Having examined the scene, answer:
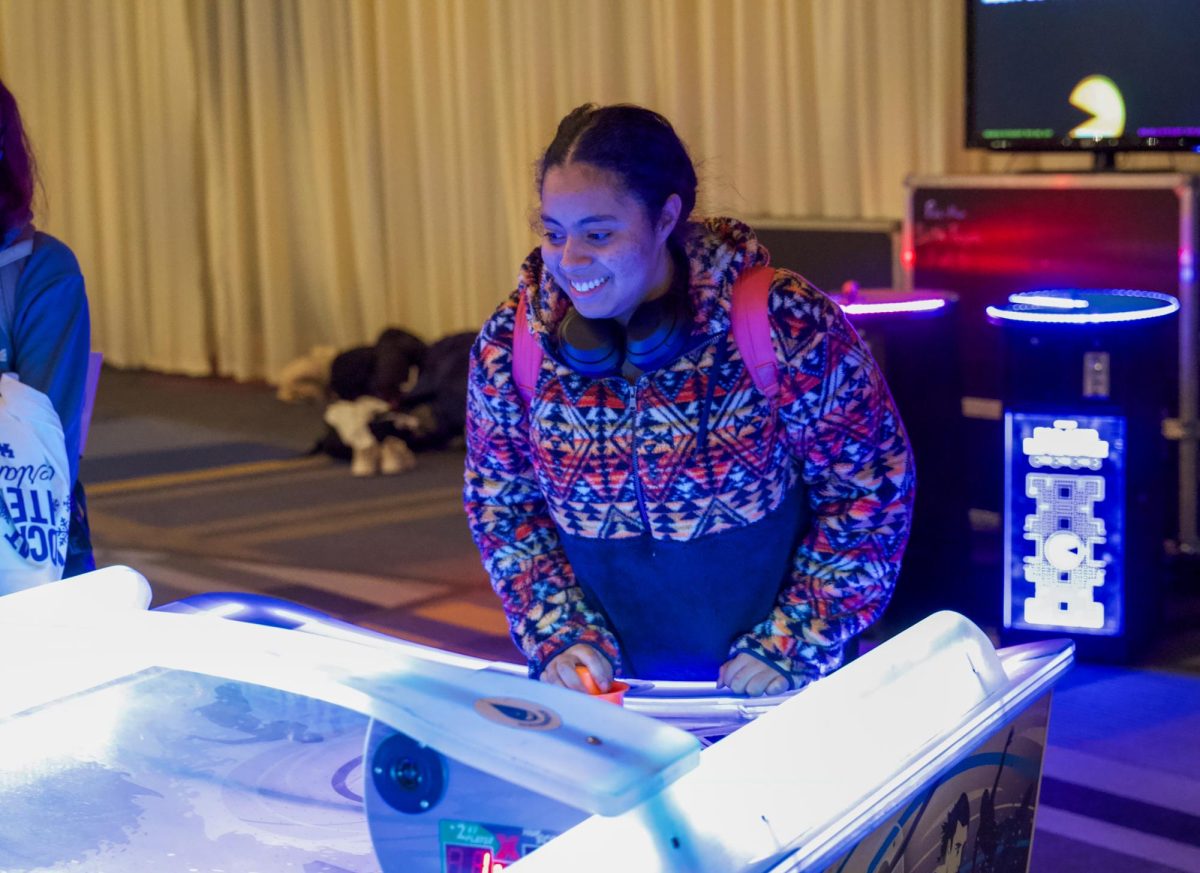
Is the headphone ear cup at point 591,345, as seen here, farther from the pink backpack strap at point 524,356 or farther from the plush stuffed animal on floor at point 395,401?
the plush stuffed animal on floor at point 395,401

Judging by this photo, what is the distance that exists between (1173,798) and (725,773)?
90.7 inches

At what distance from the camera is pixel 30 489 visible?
196 centimetres

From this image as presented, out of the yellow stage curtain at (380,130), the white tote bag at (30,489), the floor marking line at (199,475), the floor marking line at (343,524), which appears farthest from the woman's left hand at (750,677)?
the floor marking line at (199,475)

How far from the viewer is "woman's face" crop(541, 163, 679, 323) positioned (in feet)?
5.63

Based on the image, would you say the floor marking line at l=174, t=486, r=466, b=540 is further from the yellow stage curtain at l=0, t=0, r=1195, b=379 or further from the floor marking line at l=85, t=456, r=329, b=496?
the yellow stage curtain at l=0, t=0, r=1195, b=379

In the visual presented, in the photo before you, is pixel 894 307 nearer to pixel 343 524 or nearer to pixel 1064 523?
pixel 1064 523

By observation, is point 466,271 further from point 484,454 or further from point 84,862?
point 84,862

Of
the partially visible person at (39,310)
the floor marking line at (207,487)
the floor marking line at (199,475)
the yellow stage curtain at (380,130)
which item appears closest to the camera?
the partially visible person at (39,310)

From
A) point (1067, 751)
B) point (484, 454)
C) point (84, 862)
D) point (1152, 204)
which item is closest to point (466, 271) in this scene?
point (1152, 204)

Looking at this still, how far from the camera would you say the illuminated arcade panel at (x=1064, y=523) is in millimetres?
3980

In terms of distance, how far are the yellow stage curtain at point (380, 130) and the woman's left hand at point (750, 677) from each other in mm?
3478

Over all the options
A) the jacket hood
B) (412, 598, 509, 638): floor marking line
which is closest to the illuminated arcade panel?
(412, 598, 509, 638): floor marking line

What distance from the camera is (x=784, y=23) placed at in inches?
239

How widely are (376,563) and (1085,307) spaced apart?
2.34 m
